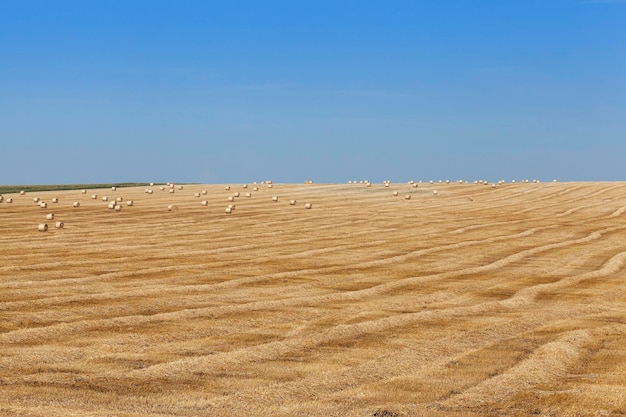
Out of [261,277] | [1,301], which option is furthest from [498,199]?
[1,301]

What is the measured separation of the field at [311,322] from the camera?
11.7m

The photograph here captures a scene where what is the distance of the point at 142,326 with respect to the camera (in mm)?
16516

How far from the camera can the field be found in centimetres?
1170

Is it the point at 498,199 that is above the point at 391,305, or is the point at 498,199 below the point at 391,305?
above

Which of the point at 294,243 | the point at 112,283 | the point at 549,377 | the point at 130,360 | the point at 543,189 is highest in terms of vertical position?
the point at 543,189

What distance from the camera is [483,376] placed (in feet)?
42.2

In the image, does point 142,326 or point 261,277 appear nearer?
point 142,326

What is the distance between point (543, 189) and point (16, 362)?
67.9 metres

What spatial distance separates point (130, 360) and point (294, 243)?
19631mm

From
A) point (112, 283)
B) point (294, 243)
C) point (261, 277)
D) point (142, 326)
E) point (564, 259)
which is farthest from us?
point (294, 243)

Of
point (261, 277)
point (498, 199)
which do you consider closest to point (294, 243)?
point (261, 277)

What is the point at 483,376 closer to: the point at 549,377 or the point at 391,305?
the point at 549,377

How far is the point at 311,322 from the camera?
17047 millimetres

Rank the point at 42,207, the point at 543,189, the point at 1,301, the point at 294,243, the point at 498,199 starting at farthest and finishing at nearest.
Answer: the point at 543,189
the point at 498,199
the point at 42,207
the point at 294,243
the point at 1,301
